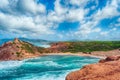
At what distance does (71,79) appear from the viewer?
15.8 meters

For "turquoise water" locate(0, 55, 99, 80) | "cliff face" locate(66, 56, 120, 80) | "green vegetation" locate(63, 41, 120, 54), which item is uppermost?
"green vegetation" locate(63, 41, 120, 54)

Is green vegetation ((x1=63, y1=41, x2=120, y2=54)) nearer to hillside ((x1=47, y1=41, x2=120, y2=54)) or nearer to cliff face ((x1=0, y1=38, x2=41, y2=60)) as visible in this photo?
hillside ((x1=47, y1=41, x2=120, y2=54))

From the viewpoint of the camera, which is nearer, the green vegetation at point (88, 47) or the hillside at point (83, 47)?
the hillside at point (83, 47)

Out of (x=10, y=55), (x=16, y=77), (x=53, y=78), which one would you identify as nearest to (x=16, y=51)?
(x=10, y=55)

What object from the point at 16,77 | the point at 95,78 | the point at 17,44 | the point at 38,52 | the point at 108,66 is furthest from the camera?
the point at 38,52

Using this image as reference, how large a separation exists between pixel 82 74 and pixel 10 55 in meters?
66.0

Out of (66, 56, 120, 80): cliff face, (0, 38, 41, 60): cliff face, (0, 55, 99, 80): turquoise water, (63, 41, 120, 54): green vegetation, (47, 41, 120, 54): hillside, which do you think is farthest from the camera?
(63, 41, 120, 54): green vegetation

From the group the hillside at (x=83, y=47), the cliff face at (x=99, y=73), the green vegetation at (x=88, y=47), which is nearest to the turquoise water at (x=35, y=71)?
the cliff face at (x=99, y=73)

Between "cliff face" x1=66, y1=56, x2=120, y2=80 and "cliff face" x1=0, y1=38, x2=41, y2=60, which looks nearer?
"cliff face" x1=66, y1=56, x2=120, y2=80

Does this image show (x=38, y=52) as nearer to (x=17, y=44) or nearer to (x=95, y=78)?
(x=17, y=44)

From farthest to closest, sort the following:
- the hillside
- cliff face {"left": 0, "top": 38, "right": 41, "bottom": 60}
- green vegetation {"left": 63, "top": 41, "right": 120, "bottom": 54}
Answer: green vegetation {"left": 63, "top": 41, "right": 120, "bottom": 54}, the hillside, cliff face {"left": 0, "top": 38, "right": 41, "bottom": 60}

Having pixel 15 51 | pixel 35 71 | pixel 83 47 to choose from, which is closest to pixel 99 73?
pixel 35 71

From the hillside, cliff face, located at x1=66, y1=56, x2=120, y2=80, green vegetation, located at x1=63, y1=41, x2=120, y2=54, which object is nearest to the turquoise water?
cliff face, located at x1=66, y1=56, x2=120, y2=80

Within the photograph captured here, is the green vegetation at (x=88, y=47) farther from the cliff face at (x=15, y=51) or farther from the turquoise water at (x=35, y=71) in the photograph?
the turquoise water at (x=35, y=71)
